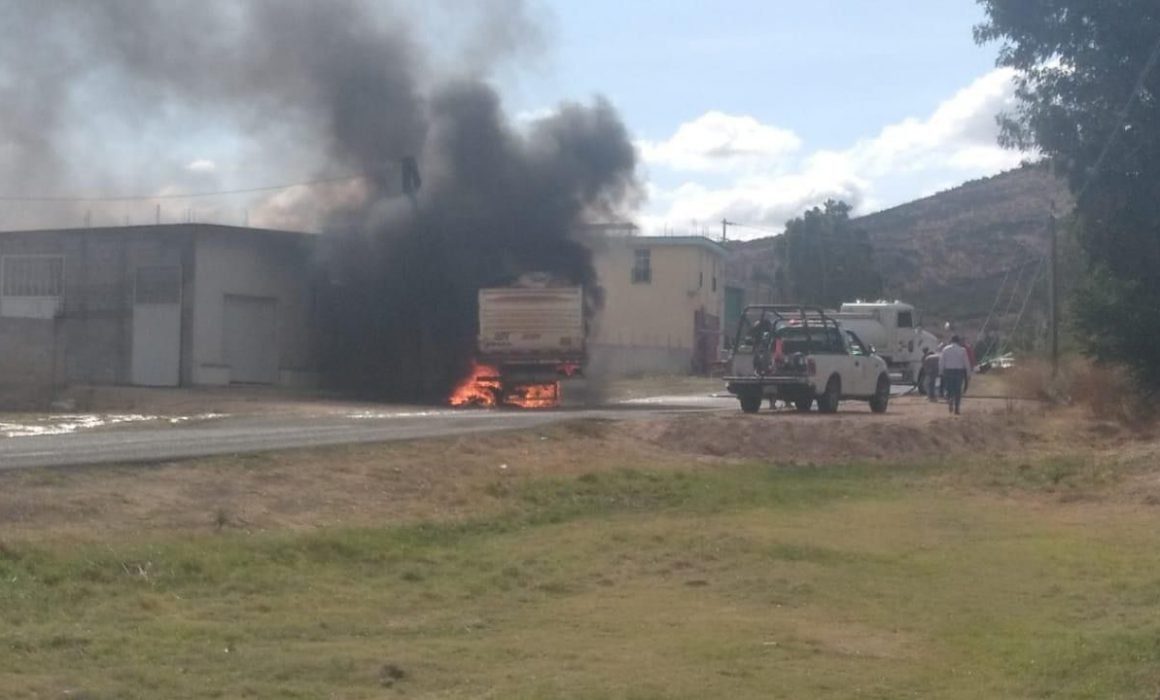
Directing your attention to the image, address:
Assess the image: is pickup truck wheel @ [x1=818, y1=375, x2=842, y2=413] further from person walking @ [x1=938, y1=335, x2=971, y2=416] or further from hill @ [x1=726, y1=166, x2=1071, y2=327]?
hill @ [x1=726, y1=166, x2=1071, y2=327]

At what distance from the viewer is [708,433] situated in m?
22.7

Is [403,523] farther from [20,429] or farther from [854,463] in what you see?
[20,429]

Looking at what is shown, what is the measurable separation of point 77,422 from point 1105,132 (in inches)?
800

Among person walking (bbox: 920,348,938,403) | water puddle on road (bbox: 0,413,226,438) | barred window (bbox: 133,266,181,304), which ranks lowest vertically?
water puddle on road (bbox: 0,413,226,438)

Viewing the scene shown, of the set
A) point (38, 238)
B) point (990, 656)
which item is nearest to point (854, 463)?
point (990, 656)

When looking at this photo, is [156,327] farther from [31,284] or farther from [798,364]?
[798,364]

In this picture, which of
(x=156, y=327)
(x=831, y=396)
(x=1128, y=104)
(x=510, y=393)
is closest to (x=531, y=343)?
(x=510, y=393)


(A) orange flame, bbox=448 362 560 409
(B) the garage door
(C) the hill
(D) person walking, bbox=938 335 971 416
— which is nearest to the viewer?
(D) person walking, bbox=938 335 971 416

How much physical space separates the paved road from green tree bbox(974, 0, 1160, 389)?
10.0m

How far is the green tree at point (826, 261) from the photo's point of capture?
80.0 m

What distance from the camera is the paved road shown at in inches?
653

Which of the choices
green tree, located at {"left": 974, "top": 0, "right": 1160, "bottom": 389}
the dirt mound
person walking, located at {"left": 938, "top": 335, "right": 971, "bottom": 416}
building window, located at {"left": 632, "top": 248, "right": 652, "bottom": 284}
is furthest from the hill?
the dirt mound

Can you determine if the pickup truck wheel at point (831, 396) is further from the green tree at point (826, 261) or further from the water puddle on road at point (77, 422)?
the green tree at point (826, 261)

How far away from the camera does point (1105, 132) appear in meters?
A: 31.0
